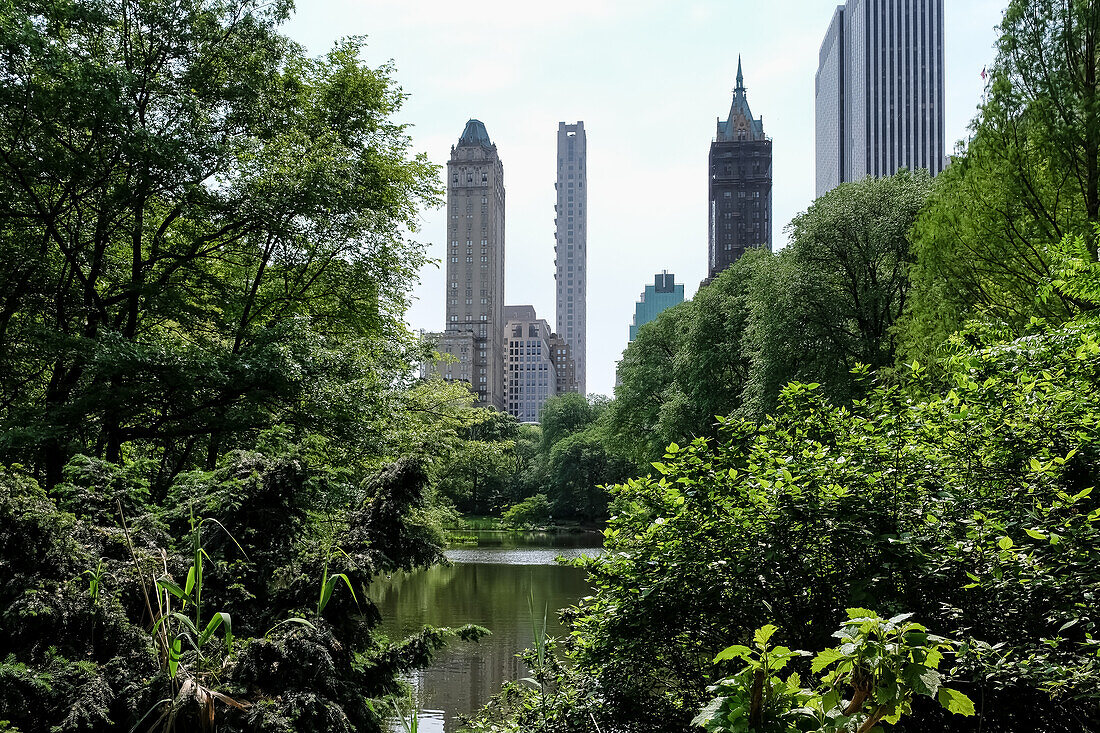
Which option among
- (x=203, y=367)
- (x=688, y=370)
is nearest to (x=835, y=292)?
(x=688, y=370)

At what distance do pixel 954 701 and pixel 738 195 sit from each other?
333ft

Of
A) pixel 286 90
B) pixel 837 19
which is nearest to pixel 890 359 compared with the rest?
pixel 286 90

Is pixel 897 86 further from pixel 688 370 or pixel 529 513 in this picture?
pixel 688 370

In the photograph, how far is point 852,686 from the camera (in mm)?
1854

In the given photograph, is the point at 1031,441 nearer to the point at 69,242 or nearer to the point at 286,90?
the point at 69,242

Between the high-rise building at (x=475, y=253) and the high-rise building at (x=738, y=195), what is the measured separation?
35570mm

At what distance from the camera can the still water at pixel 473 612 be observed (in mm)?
10641

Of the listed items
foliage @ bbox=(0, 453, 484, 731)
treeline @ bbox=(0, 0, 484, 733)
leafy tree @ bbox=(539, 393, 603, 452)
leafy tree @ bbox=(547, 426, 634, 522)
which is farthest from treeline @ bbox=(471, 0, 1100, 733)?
leafy tree @ bbox=(539, 393, 603, 452)

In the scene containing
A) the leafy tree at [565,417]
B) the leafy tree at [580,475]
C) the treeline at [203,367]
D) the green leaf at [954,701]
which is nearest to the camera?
the green leaf at [954,701]

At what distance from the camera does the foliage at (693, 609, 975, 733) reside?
1.72 m

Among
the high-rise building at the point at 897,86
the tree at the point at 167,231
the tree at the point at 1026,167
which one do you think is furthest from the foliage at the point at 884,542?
the high-rise building at the point at 897,86

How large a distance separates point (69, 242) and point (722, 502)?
409 inches

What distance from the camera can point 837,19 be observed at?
12062 centimetres

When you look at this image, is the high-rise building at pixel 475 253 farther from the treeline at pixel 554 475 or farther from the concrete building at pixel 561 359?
the treeline at pixel 554 475
